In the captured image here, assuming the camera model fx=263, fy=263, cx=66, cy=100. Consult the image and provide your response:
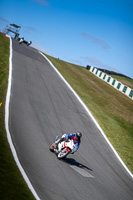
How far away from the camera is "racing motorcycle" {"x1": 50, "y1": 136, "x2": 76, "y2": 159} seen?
1134 cm

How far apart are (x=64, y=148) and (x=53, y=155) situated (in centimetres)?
57

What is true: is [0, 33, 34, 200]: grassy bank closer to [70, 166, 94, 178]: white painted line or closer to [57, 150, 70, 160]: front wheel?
[57, 150, 70, 160]: front wheel

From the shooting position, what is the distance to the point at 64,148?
11688 millimetres

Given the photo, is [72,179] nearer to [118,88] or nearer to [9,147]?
[9,147]

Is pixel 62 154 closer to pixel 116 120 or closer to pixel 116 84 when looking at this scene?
pixel 116 120

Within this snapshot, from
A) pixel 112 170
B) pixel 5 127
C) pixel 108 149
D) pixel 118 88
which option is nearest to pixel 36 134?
pixel 5 127

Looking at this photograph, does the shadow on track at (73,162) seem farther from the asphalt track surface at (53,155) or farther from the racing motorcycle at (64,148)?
the racing motorcycle at (64,148)

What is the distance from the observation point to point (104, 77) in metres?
46.2

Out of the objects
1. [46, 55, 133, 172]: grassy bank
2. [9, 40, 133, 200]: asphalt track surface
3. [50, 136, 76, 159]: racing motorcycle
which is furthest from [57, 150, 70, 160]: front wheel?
[46, 55, 133, 172]: grassy bank

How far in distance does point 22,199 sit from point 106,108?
20777mm

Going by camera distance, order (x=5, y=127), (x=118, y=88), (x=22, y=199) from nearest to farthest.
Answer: (x=22, y=199) → (x=5, y=127) → (x=118, y=88)

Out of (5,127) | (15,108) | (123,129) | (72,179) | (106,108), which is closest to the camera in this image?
(72,179)

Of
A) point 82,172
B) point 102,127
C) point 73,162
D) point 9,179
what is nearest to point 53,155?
point 73,162

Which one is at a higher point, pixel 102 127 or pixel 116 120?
pixel 116 120
